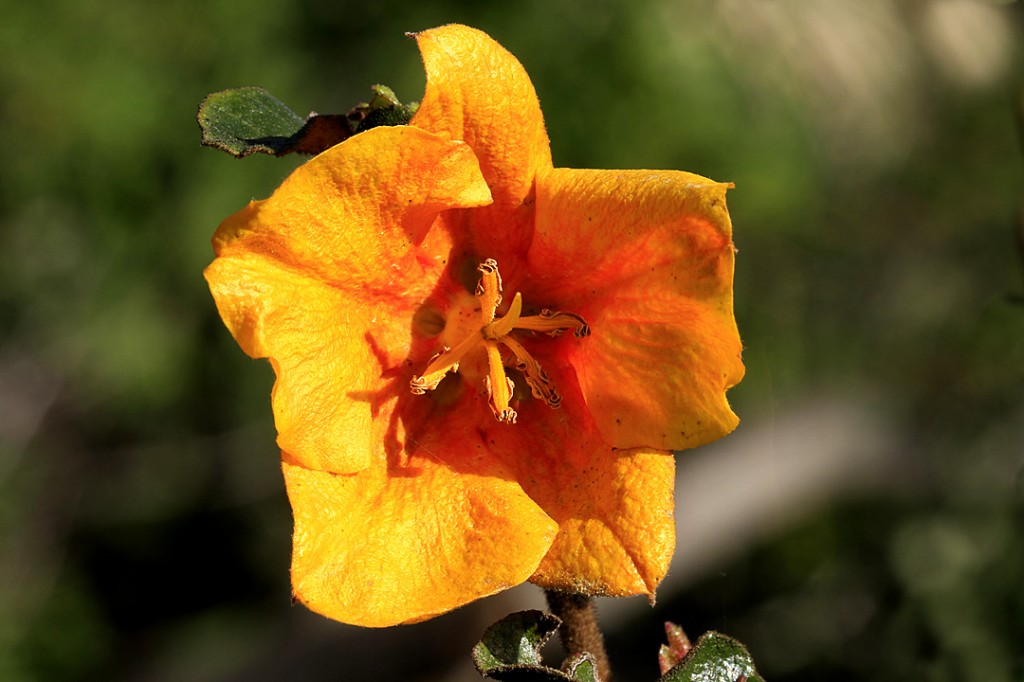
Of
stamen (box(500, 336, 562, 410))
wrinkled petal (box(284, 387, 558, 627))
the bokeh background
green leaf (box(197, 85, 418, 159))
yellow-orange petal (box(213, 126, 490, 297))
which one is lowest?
the bokeh background

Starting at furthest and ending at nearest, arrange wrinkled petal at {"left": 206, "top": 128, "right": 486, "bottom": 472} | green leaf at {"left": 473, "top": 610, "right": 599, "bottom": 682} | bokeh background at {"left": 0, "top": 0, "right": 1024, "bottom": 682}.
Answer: bokeh background at {"left": 0, "top": 0, "right": 1024, "bottom": 682} < wrinkled petal at {"left": 206, "top": 128, "right": 486, "bottom": 472} < green leaf at {"left": 473, "top": 610, "right": 599, "bottom": 682}

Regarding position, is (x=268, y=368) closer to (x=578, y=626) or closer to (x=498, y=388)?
(x=498, y=388)

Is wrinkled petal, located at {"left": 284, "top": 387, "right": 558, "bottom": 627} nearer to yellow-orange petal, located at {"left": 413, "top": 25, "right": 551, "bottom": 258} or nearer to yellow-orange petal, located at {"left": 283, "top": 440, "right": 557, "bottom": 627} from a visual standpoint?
yellow-orange petal, located at {"left": 283, "top": 440, "right": 557, "bottom": 627}

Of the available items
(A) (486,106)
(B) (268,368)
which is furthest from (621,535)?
(B) (268,368)

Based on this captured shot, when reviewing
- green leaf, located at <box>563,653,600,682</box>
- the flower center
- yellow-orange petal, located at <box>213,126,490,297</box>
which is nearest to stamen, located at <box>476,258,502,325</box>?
the flower center

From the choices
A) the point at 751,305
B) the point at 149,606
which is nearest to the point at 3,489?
the point at 149,606

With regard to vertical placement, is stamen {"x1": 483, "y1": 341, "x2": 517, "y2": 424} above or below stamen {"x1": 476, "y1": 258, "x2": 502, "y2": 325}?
below

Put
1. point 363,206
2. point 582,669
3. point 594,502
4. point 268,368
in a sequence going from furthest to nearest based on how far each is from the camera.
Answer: point 268,368 → point 594,502 → point 363,206 → point 582,669
